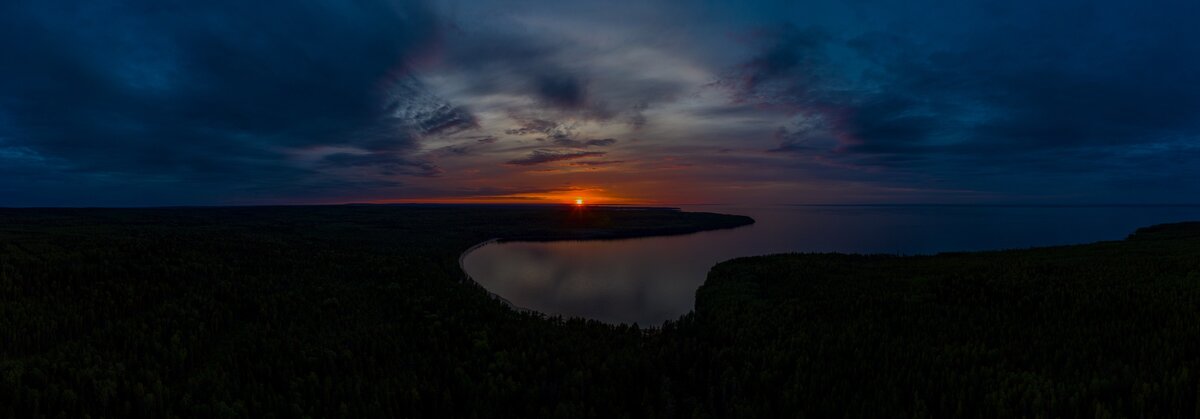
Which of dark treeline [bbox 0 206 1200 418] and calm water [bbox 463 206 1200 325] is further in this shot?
calm water [bbox 463 206 1200 325]

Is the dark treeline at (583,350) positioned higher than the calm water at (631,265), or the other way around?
the dark treeline at (583,350)

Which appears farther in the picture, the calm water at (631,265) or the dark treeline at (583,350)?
the calm water at (631,265)

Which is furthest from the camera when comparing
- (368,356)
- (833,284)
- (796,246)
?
(796,246)

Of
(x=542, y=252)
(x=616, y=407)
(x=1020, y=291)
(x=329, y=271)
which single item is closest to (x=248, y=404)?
(x=616, y=407)

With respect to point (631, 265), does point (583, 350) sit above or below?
above

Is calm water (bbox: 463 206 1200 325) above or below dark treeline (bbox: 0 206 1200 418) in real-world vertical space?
below

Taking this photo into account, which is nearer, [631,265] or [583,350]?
[583,350]

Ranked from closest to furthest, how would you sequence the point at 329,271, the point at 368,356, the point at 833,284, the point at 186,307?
the point at 368,356, the point at 186,307, the point at 833,284, the point at 329,271

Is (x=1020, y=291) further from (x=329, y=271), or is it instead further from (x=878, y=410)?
(x=329, y=271)
